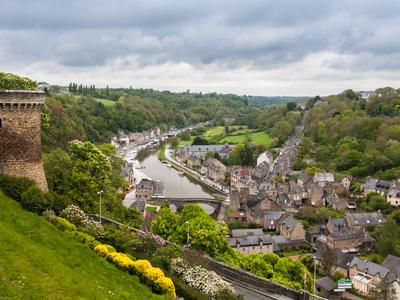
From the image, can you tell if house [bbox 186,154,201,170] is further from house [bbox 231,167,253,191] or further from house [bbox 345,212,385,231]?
house [bbox 345,212,385,231]

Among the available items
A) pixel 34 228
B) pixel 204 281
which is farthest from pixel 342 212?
pixel 34 228

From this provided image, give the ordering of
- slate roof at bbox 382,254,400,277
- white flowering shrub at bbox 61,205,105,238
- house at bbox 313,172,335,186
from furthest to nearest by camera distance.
→ house at bbox 313,172,335,186, slate roof at bbox 382,254,400,277, white flowering shrub at bbox 61,205,105,238

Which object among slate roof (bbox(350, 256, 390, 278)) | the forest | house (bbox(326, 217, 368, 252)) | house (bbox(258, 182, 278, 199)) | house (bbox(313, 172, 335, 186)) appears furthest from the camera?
the forest

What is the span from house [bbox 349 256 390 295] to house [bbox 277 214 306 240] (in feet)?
34.9

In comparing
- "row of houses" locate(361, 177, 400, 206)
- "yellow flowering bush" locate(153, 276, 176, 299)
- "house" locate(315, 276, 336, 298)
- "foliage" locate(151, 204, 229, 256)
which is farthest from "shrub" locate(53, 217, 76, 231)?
"row of houses" locate(361, 177, 400, 206)

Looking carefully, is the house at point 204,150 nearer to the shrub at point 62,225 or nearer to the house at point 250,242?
the house at point 250,242

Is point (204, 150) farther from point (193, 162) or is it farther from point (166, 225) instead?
point (166, 225)

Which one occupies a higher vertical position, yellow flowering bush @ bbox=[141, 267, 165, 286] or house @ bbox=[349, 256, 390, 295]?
yellow flowering bush @ bbox=[141, 267, 165, 286]

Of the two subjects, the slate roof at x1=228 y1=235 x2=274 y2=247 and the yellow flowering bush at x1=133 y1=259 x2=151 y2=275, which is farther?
the slate roof at x1=228 y1=235 x2=274 y2=247

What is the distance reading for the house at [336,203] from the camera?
7075 centimetres

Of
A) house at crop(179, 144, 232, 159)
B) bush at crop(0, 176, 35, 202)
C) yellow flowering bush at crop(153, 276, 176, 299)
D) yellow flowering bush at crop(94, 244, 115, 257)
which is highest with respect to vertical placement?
bush at crop(0, 176, 35, 202)

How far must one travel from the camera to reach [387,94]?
134 m

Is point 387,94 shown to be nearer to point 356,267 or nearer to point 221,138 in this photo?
point 221,138

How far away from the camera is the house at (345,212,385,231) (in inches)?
2362
